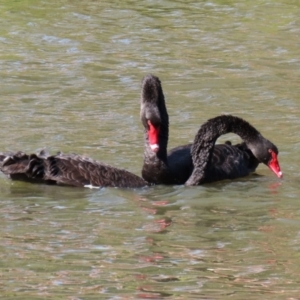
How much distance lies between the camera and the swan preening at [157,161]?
9.05 m

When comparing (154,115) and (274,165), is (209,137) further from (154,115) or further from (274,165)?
(154,115)

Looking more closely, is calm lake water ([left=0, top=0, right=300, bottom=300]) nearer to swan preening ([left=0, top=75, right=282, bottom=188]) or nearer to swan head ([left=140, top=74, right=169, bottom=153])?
swan preening ([left=0, top=75, right=282, bottom=188])

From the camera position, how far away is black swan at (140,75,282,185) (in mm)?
9078

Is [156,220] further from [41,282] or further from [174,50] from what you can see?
[174,50]

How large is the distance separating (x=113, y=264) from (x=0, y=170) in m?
3.12

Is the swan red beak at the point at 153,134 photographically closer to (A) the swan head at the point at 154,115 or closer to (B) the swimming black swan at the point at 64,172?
(A) the swan head at the point at 154,115

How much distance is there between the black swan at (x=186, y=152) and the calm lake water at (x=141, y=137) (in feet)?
0.50

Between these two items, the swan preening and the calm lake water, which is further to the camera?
the swan preening

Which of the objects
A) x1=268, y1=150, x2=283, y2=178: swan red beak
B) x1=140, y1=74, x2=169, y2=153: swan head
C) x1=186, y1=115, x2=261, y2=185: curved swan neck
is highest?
x1=140, y1=74, x2=169, y2=153: swan head

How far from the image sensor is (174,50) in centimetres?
1508

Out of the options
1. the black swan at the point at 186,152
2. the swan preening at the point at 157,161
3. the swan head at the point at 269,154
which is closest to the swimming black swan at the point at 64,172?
the swan preening at the point at 157,161

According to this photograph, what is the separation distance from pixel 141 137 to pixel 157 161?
5.74 ft

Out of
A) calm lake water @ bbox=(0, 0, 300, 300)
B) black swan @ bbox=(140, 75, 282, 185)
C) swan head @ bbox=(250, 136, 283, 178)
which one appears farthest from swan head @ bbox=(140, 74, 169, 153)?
Answer: swan head @ bbox=(250, 136, 283, 178)

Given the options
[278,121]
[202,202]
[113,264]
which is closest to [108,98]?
[278,121]
